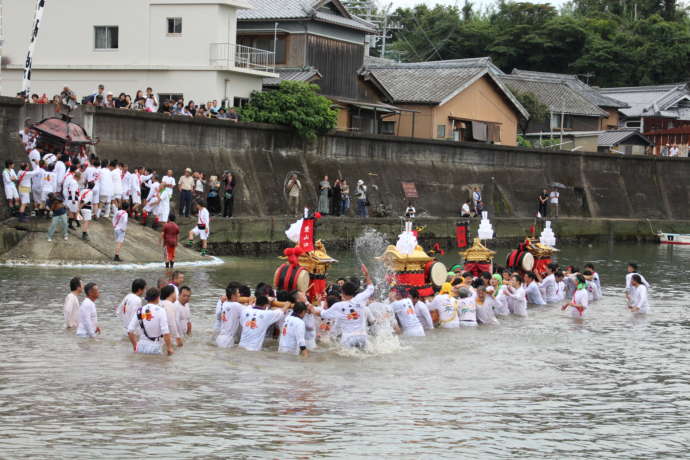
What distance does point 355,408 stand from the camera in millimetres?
12289

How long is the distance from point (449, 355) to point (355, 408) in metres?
4.07

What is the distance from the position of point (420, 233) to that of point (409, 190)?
12.9 ft

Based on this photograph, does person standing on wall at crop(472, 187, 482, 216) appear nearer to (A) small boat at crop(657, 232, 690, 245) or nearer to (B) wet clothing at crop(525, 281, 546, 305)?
(A) small boat at crop(657, 232, 690, 245)

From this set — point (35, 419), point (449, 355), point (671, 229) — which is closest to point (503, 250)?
point (671, 229)

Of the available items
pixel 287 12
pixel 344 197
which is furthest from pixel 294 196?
pixel 287 12

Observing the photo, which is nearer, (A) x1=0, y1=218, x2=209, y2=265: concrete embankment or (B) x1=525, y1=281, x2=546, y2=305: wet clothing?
(B) x1=525, y1=281, x2=546, y2=305: wet clothing

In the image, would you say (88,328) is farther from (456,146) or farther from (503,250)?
(456,146)

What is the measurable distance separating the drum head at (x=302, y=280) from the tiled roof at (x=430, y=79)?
33046 mm

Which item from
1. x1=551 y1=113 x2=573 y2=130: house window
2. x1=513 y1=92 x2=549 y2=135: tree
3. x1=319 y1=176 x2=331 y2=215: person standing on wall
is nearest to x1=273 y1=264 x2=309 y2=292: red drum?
x1=319 y1=176 x2=331 y2=215: person standing on wall

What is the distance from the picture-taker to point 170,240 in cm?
2422

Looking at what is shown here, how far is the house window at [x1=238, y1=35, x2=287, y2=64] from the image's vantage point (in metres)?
44.2

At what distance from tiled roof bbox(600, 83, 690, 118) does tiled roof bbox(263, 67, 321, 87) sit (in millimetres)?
29559

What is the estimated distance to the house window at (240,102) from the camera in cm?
3934

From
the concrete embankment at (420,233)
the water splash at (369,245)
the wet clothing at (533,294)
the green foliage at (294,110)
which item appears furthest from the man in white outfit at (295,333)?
the green foliage at (294,110)
